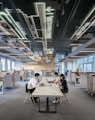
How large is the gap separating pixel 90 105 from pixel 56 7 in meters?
3.77

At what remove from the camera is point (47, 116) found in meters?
4.99

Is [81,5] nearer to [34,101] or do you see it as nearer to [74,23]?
[74,23]

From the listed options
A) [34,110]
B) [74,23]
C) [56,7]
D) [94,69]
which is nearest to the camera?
[56,7]

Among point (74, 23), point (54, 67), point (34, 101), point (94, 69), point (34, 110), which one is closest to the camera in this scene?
point (34, 110)

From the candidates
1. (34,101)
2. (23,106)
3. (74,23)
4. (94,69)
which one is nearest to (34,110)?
(23,106)

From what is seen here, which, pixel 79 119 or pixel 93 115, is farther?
pixel 93 115

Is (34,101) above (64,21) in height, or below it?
below

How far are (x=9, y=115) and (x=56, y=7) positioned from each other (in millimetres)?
3235

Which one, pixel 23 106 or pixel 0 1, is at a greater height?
pixel 0 1

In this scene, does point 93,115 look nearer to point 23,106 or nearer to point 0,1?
point 23,106

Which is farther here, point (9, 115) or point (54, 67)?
point (54, 67)

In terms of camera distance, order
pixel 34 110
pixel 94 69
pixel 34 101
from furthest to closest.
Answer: pixel 94 69
pixel 34 101
pixel 34 110

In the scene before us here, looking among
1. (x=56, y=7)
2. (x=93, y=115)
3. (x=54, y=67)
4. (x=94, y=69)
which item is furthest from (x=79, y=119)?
(x=54, y=67)

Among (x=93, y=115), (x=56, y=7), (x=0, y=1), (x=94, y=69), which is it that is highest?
(x=0, y=1)
